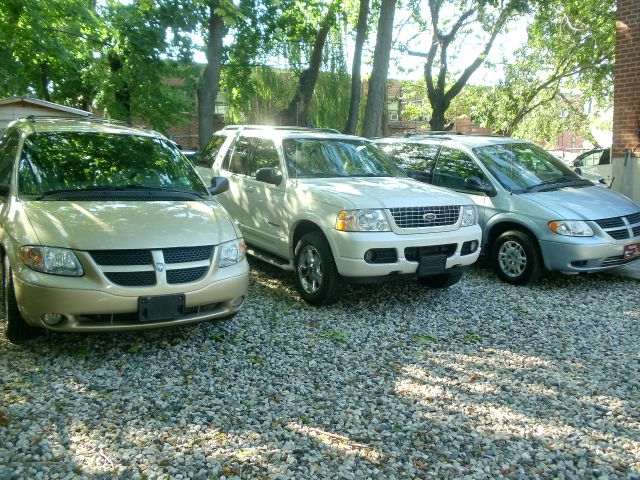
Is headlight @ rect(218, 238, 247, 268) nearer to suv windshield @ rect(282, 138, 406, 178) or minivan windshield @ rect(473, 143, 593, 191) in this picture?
suv windshield @ rect(282, 138, 406, 178)

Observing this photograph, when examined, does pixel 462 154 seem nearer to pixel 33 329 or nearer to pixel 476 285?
pixel 476 285

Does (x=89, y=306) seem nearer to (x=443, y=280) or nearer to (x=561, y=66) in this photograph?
(x=443, y=280)

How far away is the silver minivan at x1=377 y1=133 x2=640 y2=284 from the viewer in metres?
6.72

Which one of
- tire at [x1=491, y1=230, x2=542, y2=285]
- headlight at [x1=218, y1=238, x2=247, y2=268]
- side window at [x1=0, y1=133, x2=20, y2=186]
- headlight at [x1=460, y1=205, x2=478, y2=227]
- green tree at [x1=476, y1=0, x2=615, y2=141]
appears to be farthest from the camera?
green tree at [x1=476, y1=0, x2=615, y2=141]

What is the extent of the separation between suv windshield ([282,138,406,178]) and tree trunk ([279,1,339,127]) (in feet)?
43.8

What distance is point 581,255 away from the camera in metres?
6.62

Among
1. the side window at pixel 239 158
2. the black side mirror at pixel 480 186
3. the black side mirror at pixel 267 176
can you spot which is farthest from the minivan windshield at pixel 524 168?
the side window at pixel 239 158

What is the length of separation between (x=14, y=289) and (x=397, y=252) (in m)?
3.40

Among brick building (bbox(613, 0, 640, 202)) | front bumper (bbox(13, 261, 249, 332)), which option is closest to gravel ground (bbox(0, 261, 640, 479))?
front bumper (bbox(13, 261, 249, 332))

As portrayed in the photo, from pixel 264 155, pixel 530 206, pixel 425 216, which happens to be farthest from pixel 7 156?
pixel 530 206

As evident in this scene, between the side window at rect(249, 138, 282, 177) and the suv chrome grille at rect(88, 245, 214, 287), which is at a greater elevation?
the side window at rect(249, 138, 282, 177)

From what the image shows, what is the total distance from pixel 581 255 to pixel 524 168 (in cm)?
166

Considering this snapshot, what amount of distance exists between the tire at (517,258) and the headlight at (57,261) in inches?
205

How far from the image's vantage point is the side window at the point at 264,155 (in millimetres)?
6879
